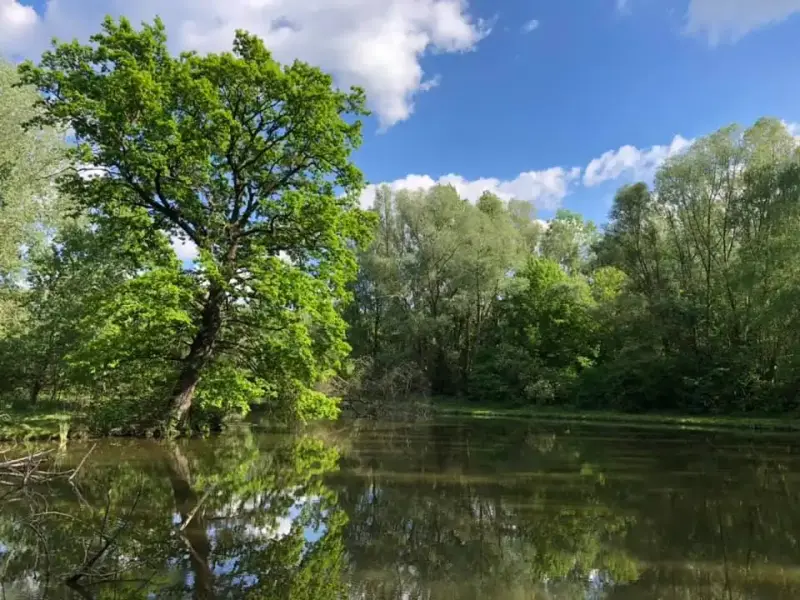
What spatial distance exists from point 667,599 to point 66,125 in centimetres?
2060

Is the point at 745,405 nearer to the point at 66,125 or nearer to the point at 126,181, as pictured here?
the point at 126,181

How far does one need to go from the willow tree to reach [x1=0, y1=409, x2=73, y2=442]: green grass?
3.20m

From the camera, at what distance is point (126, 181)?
762 inches

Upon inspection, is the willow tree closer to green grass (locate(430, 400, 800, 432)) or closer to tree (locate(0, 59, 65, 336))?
tree (locate(0, 59, 65, 336))

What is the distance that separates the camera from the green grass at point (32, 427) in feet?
56.4

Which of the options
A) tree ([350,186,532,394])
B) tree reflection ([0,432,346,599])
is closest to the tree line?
tree ([350,186,532,394])

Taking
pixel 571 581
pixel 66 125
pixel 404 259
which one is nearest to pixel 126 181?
pixel 66 125

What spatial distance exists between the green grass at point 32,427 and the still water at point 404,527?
233 cm

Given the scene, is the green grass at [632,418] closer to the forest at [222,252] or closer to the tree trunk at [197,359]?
the forest at [222,252]

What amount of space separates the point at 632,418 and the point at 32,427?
2660 centimetres

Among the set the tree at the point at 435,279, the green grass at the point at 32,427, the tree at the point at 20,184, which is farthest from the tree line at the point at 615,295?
the tree at the point at 20,184

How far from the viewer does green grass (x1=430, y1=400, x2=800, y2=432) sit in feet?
86.3

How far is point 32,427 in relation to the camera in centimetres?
1791

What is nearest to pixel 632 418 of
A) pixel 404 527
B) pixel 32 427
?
pixel 404 527
